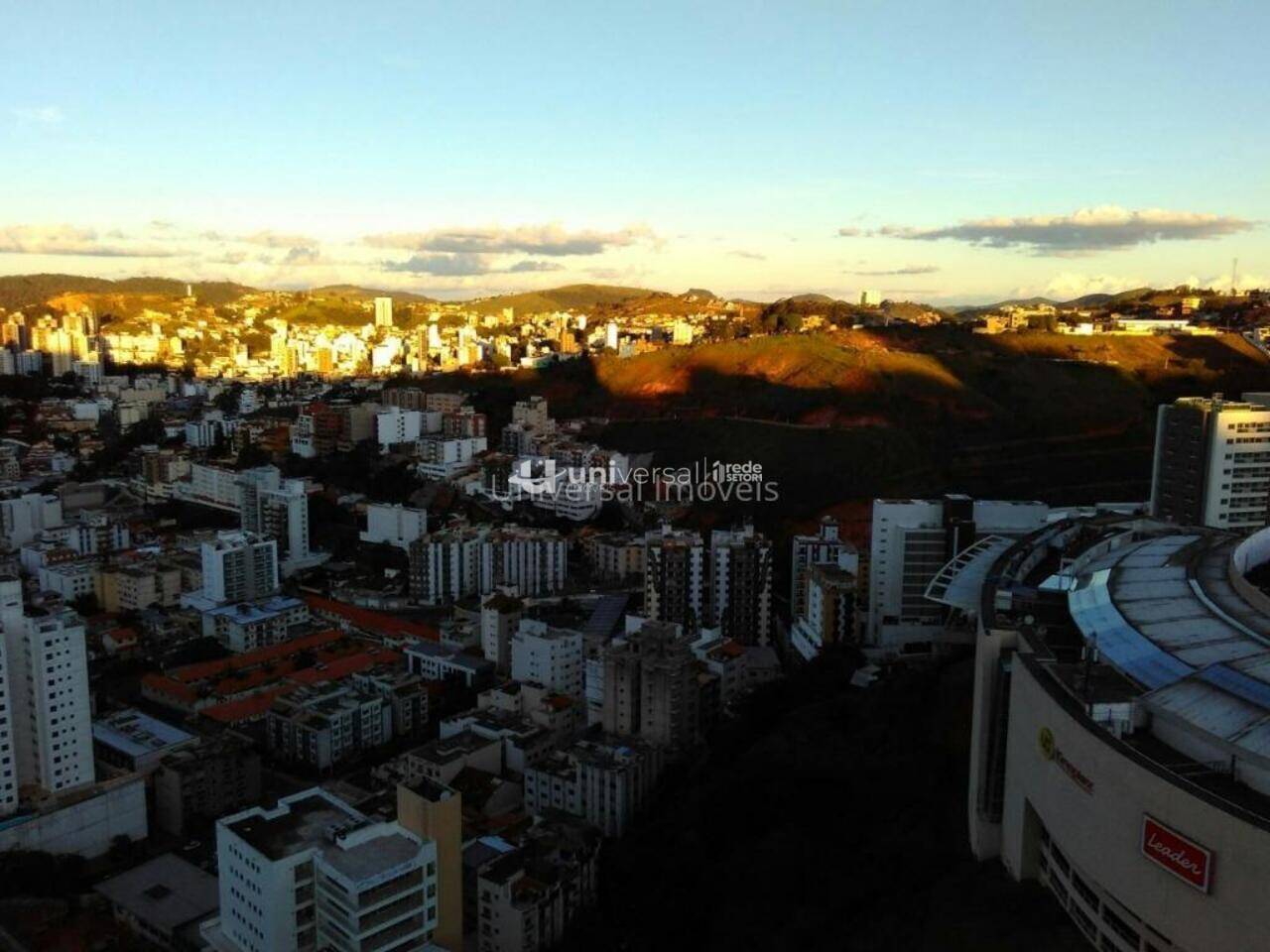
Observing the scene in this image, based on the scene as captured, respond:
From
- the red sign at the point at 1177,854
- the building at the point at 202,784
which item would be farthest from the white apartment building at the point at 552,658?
the red sign at the point at 1177,854

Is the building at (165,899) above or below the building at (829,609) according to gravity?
below

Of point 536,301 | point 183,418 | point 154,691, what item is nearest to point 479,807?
point 154,691

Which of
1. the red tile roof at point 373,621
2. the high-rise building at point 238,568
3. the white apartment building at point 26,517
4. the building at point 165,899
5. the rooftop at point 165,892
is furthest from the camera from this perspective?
the white apartment building at point 26,517

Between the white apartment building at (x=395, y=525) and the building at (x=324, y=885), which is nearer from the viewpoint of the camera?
the building at (x=324, y=885)

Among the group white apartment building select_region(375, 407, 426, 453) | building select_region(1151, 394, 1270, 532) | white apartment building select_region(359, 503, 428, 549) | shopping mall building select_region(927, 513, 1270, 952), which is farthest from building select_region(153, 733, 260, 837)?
white apartment building select_region(375, 407, 426, 453)

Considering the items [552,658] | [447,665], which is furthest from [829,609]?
[447,665]

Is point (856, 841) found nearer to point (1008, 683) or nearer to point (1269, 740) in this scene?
point (1008, 683)

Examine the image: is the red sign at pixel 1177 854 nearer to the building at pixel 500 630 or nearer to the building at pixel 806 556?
the building at pixel 500 630

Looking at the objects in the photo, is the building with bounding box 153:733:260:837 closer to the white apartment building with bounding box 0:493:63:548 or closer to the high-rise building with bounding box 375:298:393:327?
the white apartment building with bounding box 0:493:63:548
